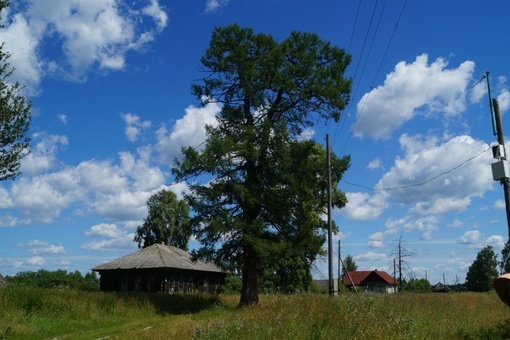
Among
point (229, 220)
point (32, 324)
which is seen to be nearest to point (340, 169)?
point (229, 220)

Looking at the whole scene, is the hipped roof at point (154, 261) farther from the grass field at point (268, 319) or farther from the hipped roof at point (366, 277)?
the hipped roof at point (366, 277)

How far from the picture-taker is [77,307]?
22.2 m

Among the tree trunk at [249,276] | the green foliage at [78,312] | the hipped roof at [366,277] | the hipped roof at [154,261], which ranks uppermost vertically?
the hipped roof at [366,277]

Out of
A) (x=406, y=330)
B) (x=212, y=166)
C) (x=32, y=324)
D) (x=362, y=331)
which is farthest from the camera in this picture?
(x=212, y=166)

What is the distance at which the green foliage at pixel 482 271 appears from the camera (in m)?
94.1

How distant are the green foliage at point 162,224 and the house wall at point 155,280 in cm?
1876

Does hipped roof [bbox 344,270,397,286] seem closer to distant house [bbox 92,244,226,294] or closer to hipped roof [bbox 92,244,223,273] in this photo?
distant house [bbox 92,244,226,294]

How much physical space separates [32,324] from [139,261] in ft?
73.2

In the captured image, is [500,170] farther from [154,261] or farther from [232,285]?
[232,285]

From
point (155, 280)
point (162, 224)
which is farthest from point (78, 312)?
point (162, 224)

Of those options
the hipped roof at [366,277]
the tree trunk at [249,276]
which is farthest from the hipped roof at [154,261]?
the hipped roof at [366,277]

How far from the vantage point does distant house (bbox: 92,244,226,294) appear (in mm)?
39438

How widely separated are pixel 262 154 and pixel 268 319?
1576 centimetres

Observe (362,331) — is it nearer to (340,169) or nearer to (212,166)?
(212,166)
